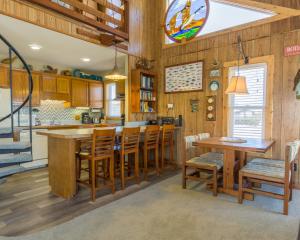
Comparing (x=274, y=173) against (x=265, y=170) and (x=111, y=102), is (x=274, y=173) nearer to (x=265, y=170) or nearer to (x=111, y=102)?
(x=265, y=170)

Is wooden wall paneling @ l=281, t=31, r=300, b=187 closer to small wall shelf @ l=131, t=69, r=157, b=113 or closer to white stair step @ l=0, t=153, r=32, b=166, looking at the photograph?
small wall shelf @ l=131, t=69, r=157, b=113

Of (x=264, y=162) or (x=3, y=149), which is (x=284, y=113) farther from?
(x=3, y=149)

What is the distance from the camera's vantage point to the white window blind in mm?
3539

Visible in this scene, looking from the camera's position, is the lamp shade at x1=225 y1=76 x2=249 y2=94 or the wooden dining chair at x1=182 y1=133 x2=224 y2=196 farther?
the lamp shade at x1=225 y1=76 x2=249 y2=94

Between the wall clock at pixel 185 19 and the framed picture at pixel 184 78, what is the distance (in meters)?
0.64

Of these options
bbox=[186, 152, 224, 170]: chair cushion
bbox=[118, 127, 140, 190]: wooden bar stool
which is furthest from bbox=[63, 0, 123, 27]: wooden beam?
bbox=[186, 152, 224, 170]: chair cushion

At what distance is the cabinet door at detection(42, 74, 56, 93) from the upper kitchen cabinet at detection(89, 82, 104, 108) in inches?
46.8

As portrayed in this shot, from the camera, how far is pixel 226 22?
12.9 feet

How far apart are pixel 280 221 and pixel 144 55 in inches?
165

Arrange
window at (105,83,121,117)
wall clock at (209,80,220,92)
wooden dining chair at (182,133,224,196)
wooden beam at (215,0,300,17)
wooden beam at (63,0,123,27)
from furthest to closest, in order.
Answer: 1. window at (105,83,121,117)
2. wall clock at (209,80,220,92)
3. wooden beam at (63,0,123,27)
4. wooden beam at (215,0,300,17)
5. wooden dining chair at (182,133,224,196)

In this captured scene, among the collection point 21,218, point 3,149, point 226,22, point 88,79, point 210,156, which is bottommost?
point 21,218

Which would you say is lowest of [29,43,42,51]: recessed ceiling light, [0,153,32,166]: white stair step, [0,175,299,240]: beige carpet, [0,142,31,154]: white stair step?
[0,175,299,240]: beige carpet

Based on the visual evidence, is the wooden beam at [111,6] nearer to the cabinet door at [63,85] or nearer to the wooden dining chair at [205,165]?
the cabinet door at [63,85]

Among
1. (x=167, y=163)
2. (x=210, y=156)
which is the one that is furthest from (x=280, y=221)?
(x=167, y=163)
